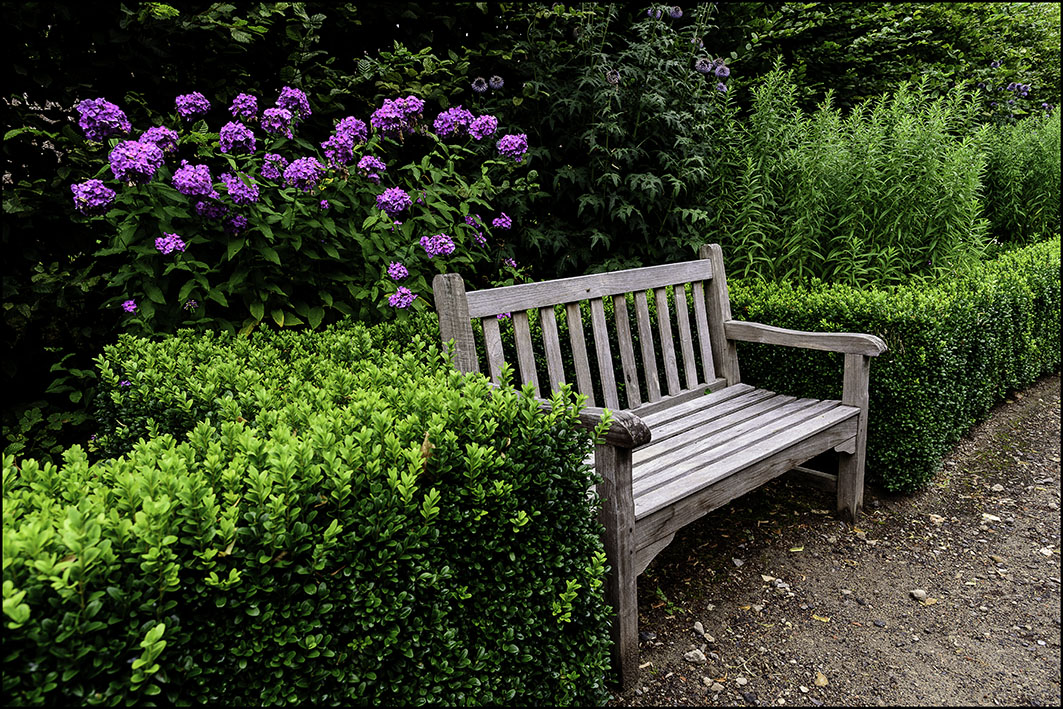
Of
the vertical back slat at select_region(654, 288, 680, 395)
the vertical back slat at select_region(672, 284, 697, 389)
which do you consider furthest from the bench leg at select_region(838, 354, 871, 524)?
the vertical back slat at select_region(654, 288, 680, 395)

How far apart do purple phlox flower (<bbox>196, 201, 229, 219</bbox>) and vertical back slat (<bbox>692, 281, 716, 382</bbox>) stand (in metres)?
2.32

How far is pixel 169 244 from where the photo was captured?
2.83 metres

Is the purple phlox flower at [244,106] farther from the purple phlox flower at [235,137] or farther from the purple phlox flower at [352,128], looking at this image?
the purple phlox flower at [352,128]

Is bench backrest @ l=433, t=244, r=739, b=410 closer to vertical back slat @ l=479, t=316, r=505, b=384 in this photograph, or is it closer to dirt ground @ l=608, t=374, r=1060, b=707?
vertical back slat @ l=479, t=316, r=505, b=384

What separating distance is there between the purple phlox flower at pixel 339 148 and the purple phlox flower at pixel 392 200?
0.25 meters

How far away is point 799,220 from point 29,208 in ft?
13.8

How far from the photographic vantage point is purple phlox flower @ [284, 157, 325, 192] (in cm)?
302

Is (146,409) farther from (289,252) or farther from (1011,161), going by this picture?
(1011,161)

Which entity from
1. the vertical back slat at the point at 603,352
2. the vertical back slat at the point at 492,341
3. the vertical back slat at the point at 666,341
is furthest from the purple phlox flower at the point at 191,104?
the vertical back slat at the point at 666,341

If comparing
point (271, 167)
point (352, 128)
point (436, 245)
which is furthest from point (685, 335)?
point (271, 167)

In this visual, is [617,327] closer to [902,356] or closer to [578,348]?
[578,348]

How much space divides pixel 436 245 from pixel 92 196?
1390 millimetres

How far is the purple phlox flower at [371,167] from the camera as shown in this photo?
321 centimetres

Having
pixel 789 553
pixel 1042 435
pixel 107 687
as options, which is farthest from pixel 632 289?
pixel 1042 435
